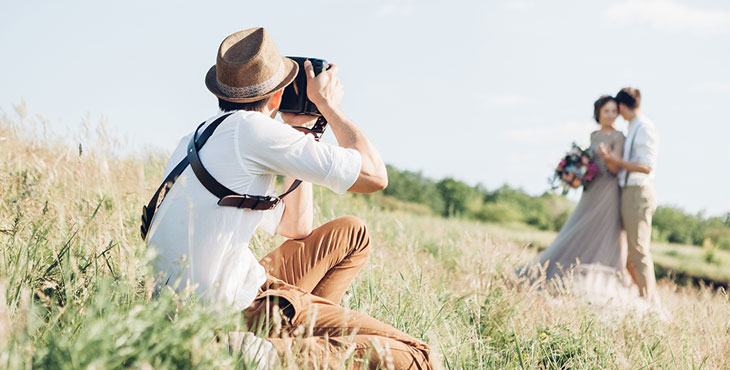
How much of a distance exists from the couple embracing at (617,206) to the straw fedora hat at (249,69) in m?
4.26

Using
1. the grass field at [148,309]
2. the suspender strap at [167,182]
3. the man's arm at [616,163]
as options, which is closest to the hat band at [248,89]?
the suspender strap at [167,182]

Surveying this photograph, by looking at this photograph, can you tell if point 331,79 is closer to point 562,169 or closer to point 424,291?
point 424,291

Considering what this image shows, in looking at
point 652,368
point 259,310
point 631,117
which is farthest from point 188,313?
point 631,117

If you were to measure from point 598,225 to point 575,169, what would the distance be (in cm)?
67

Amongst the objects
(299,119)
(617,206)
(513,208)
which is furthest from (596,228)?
(513,208)

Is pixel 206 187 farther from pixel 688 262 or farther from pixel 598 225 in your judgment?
pixel 688 262

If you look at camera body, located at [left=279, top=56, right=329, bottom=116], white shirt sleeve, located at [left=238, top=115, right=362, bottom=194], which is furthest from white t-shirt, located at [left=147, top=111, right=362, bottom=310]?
camera body, located at [left=279, top=56, right=329, bottom=116]

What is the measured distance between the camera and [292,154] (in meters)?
1.98

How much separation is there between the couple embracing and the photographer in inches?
160

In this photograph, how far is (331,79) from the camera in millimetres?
2324

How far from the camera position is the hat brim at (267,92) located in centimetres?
216

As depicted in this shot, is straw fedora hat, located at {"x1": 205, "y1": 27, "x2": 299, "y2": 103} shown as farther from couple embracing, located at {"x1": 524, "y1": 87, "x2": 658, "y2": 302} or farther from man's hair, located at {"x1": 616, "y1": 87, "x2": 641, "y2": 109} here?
man's hair, located at {"x1": 616, "y1": 87, "x2": 641, "y2": 109}

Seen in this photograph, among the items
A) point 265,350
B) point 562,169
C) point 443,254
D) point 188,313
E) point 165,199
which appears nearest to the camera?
point 188,313

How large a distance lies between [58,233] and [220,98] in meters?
1.15
